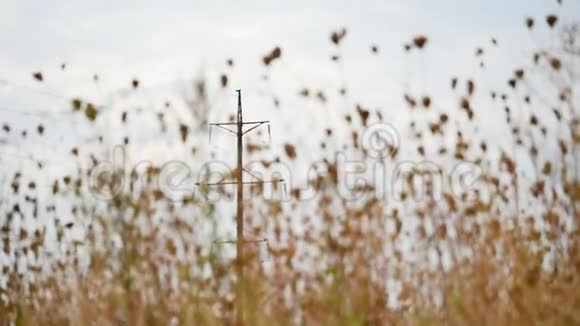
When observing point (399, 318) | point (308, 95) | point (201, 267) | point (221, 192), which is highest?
point (308, 95)

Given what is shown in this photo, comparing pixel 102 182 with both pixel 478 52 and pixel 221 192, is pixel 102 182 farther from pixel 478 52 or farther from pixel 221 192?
pixel 478 52

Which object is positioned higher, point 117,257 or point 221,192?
point 221,192

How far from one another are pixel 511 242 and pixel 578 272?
1.22ft

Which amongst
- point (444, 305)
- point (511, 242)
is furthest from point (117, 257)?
point (511, 242)

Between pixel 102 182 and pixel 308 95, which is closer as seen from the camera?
pixel 102 182

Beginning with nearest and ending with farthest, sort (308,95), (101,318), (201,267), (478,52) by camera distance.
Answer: (201,267) < (101,318) < (308,95) < (478,52)

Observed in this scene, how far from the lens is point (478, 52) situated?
5281 millimetres

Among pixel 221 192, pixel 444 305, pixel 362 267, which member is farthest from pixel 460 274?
pixel 221 192

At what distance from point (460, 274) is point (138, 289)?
1.53 meters

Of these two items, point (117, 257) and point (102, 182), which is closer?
point (117, 257)

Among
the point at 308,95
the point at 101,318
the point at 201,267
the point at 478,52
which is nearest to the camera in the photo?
the point at 201,267

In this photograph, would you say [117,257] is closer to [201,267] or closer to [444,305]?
[201,267]

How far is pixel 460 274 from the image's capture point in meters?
4.37

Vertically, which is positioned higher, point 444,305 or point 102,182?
point 102,182
